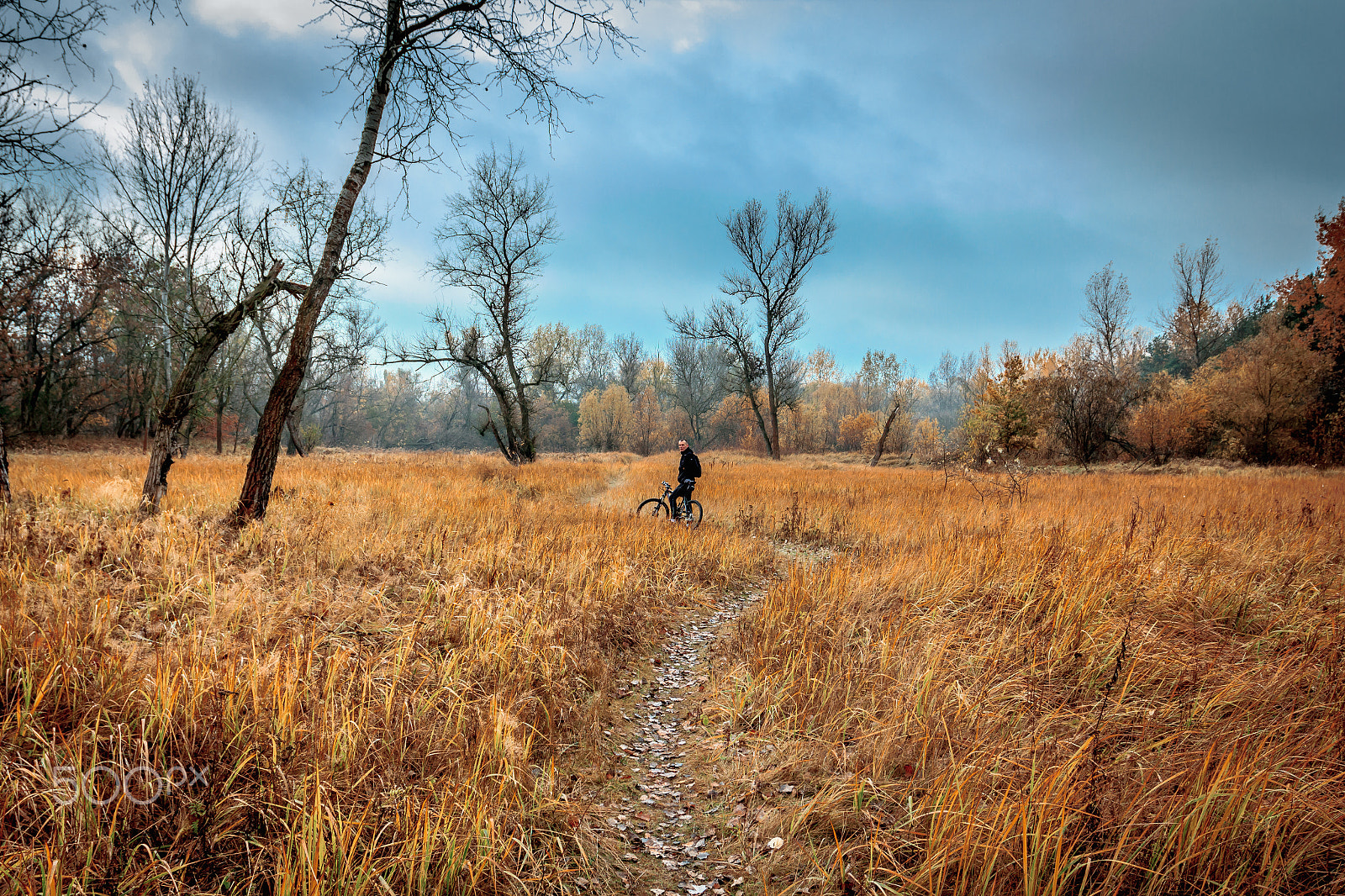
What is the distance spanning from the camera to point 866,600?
200 inches

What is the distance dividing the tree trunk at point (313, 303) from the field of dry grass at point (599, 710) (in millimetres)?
483

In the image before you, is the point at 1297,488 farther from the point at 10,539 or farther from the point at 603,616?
the point at 10,539

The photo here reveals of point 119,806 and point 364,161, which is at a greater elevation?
point 364,161

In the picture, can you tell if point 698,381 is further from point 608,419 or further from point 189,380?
point 189,380

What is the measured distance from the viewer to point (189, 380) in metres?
6.53

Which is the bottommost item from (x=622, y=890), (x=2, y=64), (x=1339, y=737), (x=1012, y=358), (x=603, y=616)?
(x=622, y=890)

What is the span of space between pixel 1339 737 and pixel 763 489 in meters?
11.5

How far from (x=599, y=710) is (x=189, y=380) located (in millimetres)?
7419

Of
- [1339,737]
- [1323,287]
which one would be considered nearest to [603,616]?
[1339,737]

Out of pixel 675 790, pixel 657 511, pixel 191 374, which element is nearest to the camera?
pixel 675 790

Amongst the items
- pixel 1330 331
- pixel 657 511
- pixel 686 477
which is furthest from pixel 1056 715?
pixel 1330 331

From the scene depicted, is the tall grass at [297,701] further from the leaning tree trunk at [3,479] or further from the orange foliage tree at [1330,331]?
the orange foliage tree at [1330,331]

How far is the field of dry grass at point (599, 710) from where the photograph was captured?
1965 millimetres

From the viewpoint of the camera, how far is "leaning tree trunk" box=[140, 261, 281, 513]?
21.2 ft
